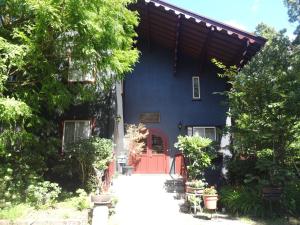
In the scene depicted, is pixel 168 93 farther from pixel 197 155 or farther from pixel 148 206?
pixel 148 206

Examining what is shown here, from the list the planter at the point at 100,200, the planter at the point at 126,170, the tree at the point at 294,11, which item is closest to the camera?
the planter at the point at 100,200

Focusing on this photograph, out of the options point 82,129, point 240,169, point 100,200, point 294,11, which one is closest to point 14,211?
point 100,200

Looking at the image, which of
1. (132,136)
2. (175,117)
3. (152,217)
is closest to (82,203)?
(152,217)

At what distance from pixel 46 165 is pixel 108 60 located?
192 inches

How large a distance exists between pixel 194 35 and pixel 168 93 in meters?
3.32

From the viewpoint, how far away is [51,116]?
13320 millimetres

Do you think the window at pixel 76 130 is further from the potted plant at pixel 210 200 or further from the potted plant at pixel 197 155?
the potted plant at pixel 210 200

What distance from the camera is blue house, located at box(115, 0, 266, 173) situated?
1659 centimetres

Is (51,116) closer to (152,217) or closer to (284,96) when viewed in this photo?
(152,217)

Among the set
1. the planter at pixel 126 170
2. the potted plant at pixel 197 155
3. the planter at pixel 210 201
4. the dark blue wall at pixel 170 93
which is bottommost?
the planter at pixel 210 201

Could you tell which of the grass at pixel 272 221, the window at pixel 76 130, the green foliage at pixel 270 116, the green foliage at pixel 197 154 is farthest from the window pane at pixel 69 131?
the grass at pixel 272 221

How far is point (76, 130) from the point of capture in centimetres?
1340

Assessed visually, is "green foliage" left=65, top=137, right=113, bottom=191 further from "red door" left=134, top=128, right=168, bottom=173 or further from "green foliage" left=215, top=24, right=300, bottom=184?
"red door" left=134, top=128, right=168, bottom=173

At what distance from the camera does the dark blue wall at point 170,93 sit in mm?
16953
